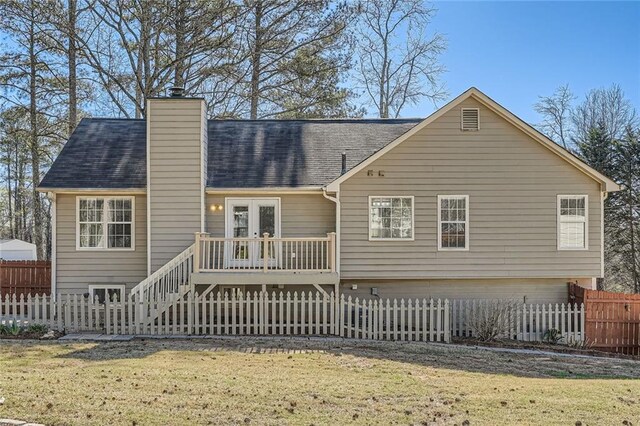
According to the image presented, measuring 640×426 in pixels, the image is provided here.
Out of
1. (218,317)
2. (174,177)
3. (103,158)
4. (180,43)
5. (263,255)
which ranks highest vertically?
(180,43)

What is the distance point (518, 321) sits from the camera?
42.0 ft

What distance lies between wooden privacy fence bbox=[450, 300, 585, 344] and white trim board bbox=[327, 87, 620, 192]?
3.60 m

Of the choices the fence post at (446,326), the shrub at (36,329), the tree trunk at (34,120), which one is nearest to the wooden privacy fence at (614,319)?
→ the fence post at (446,326)

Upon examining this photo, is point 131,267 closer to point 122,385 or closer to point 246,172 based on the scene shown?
point 246,172

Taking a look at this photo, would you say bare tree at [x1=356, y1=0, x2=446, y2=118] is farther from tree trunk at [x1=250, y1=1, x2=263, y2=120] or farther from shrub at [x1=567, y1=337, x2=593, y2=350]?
shrub at [x1=567, y1=337, x2=593, y2=350]

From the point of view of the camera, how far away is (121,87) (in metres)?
22.9

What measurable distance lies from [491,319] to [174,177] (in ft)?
30.2

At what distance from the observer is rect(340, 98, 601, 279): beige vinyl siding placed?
1359 centimetres

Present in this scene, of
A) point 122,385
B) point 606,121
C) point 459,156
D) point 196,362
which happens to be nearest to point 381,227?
point 459,156

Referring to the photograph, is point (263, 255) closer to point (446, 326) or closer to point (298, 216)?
point (298, 216)

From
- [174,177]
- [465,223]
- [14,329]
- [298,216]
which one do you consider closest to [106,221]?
[174,177]

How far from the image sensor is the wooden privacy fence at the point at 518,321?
41.2 ft

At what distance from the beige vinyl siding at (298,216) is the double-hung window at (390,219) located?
4.44 feet

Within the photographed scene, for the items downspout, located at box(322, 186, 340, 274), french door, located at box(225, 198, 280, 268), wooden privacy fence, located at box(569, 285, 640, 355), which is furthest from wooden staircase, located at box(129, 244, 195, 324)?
wooden privacy fence, located at box(569, 285, 640, 355)
